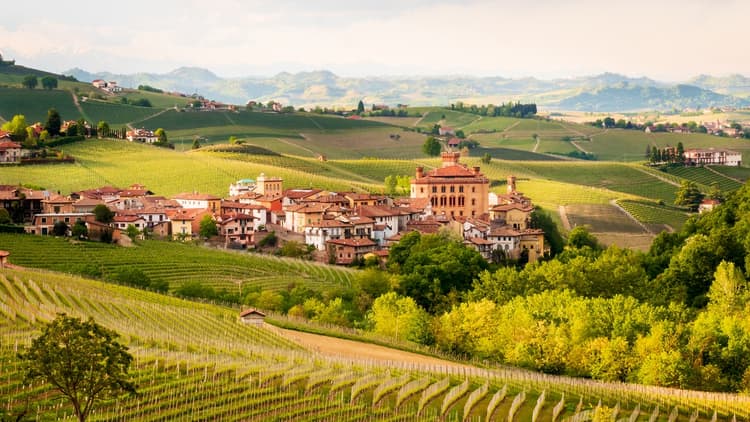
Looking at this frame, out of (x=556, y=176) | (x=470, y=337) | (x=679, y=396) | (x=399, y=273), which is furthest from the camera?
(x=556, y=176)

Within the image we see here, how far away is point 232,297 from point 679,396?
30.3 meters

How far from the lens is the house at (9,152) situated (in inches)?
4375

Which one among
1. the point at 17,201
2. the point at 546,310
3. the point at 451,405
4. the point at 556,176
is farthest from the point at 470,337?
the point at 556,176

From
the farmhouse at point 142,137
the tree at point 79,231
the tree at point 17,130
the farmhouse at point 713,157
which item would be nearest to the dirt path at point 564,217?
the tree at point 79,231

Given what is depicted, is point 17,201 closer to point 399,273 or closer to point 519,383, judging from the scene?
point 399,273

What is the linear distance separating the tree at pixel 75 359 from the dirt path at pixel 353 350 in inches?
773

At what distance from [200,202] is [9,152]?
2626 cm

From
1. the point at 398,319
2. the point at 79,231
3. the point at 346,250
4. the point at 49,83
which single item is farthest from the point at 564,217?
the point at 49,83

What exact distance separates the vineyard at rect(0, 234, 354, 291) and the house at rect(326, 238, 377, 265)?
3302 mm

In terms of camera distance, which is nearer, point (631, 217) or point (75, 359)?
point (75, 359)

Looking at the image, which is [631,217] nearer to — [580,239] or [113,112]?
[580,239]

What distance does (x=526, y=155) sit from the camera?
7077 inches

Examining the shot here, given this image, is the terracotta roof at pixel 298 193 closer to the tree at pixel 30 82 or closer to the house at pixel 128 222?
the house at pixel 128 222

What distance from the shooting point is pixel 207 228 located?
88.1 meters
